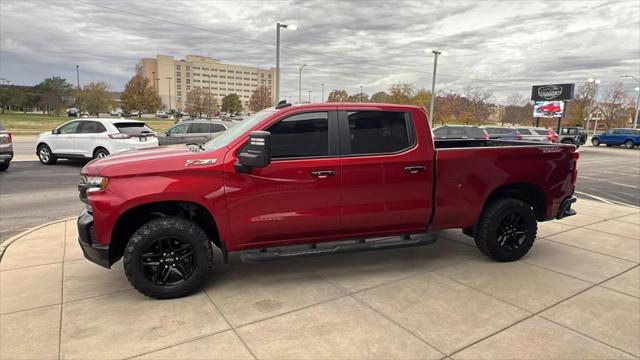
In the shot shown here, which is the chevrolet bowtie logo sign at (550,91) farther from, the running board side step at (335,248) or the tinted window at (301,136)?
the tinted window at (301,136)

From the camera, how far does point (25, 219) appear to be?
7035 mm

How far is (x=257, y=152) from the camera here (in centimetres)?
362

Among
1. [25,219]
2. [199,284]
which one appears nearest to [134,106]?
[25,219]

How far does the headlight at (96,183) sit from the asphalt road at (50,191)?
3470mm

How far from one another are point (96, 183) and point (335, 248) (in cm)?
232

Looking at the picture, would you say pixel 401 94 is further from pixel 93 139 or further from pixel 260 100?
pixel 260 100

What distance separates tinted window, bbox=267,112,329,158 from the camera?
13.1 feet

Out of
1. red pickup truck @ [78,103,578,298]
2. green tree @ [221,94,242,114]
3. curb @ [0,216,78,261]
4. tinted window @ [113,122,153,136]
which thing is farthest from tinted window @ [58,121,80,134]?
green tree @ [221,94,242,114]

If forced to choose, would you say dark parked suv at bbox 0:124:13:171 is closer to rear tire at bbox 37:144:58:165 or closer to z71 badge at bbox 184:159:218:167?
rear tire at bbox 37:144:58:165

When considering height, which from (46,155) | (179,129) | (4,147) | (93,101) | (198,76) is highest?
(198,76)

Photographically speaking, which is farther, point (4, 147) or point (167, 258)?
point (4, 147)

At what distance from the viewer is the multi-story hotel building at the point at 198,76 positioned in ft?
479

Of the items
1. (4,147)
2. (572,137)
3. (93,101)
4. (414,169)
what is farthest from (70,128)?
(93,101)

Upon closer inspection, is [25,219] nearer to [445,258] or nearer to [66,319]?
[66,319]
